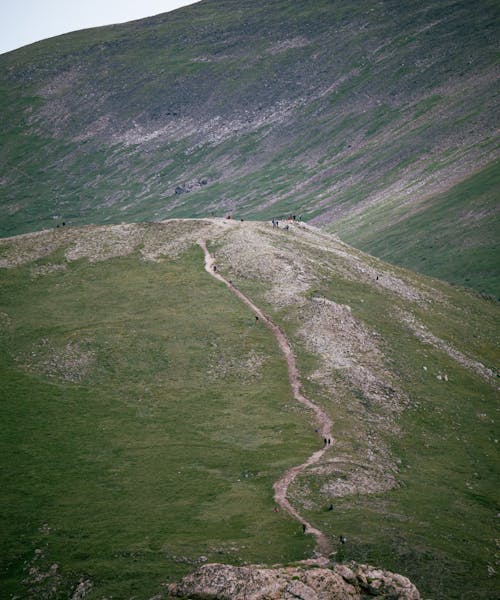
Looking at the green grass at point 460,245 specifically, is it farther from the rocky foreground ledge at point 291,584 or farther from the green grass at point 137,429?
the rocky foreground ledge at point 291,584

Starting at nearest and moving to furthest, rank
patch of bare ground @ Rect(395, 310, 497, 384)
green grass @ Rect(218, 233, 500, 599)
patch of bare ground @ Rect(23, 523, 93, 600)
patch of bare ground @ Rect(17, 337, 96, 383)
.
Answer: patch of bare ground @ Rect(23, 523, 93, 600)
green grass @ Rect(218, 233, 500, 599)
patch of bare ground @ Rect(17, 337, 96, 383)
patch of bare ground @ Rect(395, 310, 497, 384)

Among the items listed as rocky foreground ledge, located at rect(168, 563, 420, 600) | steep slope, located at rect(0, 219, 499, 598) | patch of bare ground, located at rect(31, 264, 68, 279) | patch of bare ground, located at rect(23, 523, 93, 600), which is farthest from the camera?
patch of bare ground, located at rect(31, 264, 68, 279)

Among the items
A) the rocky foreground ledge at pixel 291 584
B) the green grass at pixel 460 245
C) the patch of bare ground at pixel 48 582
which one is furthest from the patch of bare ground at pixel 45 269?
the green grass at pixel 460 245

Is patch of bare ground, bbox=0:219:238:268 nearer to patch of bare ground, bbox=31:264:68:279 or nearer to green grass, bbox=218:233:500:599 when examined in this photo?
patch of bare ground, bbox=31:264:68:279

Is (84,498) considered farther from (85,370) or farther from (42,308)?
(42,308)

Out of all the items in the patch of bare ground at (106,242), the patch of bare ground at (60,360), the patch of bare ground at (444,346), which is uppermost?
the patch of bare ground at (106,242)

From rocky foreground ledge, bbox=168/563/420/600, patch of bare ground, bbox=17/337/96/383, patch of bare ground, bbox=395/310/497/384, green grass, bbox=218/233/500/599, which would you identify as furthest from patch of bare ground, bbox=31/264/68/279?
rocky foreground ledge, bbox=168/563/420/600
